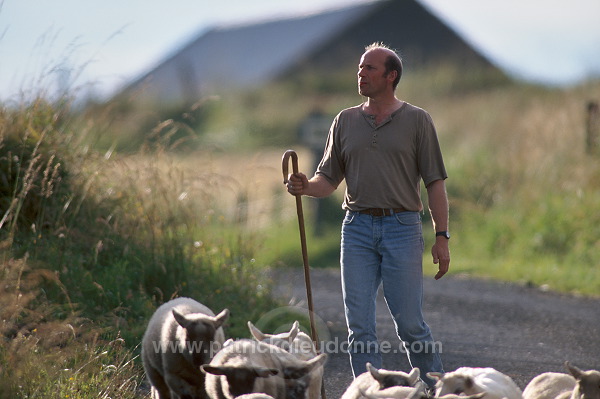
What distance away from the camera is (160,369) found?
5.63 meters

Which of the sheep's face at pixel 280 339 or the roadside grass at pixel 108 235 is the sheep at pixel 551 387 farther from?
the roadside grass at pixel 108 235

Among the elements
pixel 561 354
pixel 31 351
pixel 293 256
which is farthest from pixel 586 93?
pixel 31 351

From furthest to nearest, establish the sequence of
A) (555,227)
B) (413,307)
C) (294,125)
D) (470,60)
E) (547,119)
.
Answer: (470,60)
(294,125)
(547,119)
(555,227)
(413,307)

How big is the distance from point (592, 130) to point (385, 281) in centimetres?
1021

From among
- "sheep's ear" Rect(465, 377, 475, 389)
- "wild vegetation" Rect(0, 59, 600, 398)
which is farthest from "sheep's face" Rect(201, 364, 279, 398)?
"wild vegetation" Rect(0, 59, 600, 398)

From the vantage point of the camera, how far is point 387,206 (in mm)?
5531

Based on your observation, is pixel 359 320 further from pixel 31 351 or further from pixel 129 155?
pixel 129 155

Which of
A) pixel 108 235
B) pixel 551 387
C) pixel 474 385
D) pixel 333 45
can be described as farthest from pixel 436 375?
pixel 333 45

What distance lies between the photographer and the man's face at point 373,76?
5.54 m

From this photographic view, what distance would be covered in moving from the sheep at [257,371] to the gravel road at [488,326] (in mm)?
1472

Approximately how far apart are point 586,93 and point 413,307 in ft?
51.9

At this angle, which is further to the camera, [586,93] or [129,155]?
[586,93]

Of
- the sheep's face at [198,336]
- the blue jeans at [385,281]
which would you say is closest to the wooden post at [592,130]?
the blue jeans at [385,281]

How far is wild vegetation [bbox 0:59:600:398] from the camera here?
20.6 feet
